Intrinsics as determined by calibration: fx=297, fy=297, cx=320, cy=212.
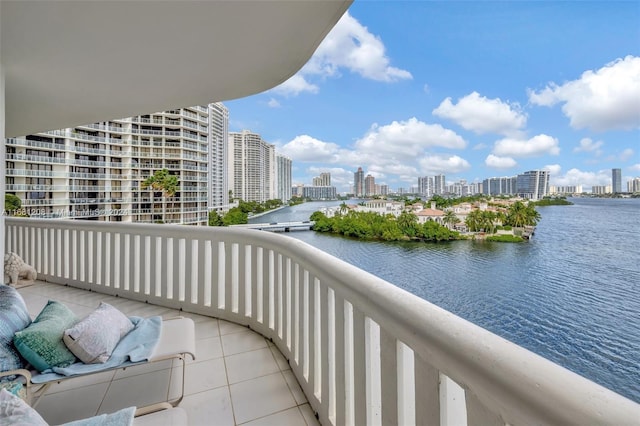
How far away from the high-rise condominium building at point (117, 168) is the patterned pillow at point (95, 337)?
1.97 meters

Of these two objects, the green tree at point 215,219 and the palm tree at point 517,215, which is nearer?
the palm tree at point 517,215

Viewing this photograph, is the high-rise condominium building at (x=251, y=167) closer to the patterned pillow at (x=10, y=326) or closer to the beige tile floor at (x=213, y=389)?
the beige tile floor at (x=213, y=389)

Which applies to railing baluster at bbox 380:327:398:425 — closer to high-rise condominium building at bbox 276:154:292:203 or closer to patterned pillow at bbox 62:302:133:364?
patterned pillow at bbox 62:302:133:364

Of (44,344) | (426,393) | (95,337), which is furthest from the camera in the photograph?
(95,337)

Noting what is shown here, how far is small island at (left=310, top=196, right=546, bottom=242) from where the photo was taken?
1.99 meters

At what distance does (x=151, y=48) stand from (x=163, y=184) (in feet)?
8.82

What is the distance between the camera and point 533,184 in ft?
7.21

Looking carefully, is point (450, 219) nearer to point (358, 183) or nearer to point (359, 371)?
point (359, 371)

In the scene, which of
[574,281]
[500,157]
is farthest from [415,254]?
[500,157]

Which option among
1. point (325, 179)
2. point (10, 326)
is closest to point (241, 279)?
point (10, 326)

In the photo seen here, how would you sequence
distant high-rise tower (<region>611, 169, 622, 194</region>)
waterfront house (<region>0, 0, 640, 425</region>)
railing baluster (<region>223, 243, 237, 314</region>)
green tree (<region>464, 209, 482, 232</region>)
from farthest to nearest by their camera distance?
1. railing baluster (<region>223, 243, 237, 314</region>)
2. green tree (<region>464, 209, 482, 232</region>)
3. distant high-rise tower (<region>611, 169, 622, 194</region>)
4. waterfront house (<region>0, 0, 640, 425</region>)

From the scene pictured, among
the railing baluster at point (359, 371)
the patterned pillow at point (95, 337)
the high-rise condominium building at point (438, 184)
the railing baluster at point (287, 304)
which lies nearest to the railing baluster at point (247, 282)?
the railing baluster at point (287, 304)

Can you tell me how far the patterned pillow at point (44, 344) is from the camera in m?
1.67

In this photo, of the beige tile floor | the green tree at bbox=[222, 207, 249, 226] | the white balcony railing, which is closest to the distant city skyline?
the white balcony railing
